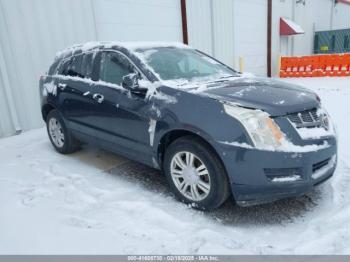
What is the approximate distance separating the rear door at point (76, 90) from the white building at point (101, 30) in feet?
7.05

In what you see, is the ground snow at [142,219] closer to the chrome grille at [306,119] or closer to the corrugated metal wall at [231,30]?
the chrome grille at [306,119]

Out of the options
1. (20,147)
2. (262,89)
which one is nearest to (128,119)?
(262,89)

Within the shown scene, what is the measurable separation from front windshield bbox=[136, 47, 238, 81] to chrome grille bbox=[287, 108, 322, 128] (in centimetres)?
121

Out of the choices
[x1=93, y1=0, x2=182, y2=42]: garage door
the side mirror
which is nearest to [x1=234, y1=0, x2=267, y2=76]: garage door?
[x1=93, y1=0, x2=182, y2=42]: garage door

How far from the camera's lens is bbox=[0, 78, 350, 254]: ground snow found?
2.65 meters

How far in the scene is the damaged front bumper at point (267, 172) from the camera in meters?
2.69

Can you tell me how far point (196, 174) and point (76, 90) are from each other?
2.25m

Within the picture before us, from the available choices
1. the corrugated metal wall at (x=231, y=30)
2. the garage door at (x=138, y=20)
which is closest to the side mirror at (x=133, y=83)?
the garage door at (x=138, y=20)

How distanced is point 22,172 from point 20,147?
140 cm

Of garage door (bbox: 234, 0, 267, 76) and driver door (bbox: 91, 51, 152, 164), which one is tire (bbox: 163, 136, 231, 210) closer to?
driver door (bbox: 91, 51, 152, 164)

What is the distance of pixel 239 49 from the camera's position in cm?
1421

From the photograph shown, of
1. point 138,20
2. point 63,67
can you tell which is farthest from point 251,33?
point 63,67

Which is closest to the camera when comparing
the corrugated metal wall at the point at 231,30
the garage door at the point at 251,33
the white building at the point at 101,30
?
the white building at the point at 101,30

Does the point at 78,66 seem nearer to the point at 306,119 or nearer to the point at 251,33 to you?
the point at 306,119
